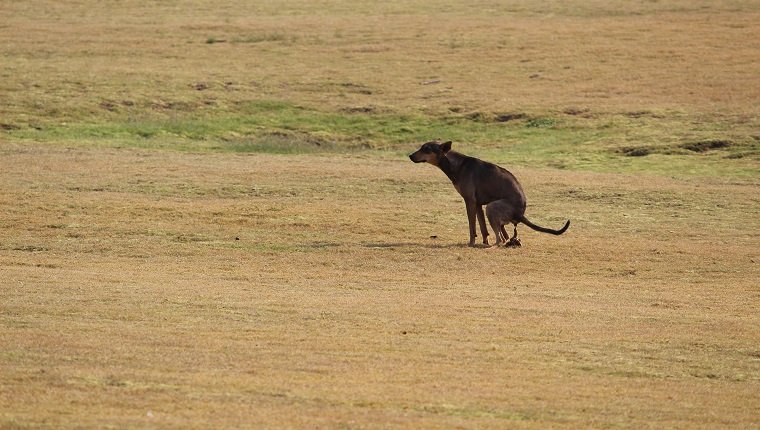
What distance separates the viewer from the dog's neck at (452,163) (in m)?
21.1

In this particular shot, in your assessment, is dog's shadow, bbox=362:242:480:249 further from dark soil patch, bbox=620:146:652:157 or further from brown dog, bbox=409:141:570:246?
dark soil patch, bbox=620:146:652:157

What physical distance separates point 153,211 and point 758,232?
10274 mm

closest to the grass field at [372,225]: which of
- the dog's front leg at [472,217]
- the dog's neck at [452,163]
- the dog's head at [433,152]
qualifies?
the dog's front leg at [472,217]

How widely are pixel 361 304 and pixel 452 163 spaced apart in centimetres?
595

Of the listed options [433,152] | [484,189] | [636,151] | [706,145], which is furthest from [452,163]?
[706,145]

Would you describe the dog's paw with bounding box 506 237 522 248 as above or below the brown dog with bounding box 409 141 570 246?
below

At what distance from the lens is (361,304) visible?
15680 mm

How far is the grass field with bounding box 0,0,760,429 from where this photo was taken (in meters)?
11.4

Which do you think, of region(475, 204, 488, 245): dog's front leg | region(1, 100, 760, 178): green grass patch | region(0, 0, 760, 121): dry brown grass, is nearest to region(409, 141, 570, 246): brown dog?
region(475, 204, 488, 245): dog's front leg

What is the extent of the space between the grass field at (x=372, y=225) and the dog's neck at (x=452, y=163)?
1.12m

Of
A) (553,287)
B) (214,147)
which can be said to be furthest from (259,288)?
(214,147)

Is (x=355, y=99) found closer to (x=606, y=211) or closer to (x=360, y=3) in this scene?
(x=606, y=211)

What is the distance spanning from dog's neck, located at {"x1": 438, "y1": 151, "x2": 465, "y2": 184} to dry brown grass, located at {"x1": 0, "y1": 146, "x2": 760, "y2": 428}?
108cm

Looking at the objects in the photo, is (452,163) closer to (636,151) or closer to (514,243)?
(514,243)
